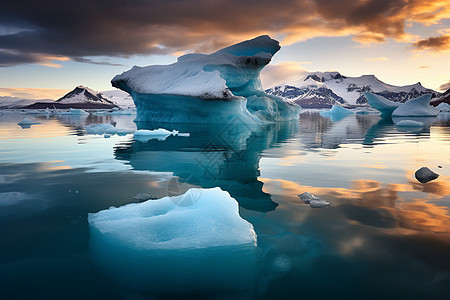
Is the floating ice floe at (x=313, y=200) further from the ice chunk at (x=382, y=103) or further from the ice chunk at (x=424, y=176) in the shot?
the ice chunk at (x=382, y=103)

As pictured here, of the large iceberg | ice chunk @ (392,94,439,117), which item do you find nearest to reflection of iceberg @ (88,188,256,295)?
the large iceberg

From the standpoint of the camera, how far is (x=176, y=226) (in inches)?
101

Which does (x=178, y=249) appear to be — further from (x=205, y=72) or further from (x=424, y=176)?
(x=205, y=72)

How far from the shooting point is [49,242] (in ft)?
8.66

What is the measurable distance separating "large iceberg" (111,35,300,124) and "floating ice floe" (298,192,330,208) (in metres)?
13.6

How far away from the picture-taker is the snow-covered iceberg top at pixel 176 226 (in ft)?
7.59

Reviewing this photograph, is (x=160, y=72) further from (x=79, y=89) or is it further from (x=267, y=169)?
(x=79, y=89)

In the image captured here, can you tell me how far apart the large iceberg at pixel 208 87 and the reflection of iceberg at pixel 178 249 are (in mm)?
14704

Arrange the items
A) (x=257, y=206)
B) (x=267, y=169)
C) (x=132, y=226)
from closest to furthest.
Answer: (x=132, y=226) → (x=257, y=206) → (x=267, y=169)

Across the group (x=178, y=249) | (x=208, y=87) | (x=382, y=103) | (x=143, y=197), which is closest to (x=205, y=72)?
(x=208, y=87)

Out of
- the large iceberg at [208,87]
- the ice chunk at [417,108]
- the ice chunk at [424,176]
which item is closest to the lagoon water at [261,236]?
the ice chunk at [424,176]

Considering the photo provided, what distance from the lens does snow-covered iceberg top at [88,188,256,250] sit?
2.31 metres

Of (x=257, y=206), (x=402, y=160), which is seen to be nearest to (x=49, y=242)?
(x=257, y=206)

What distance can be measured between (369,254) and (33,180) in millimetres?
5202
